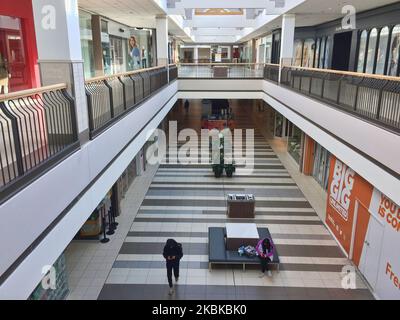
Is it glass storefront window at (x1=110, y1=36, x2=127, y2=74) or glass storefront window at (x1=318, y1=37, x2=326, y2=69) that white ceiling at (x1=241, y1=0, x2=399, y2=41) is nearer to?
glass storefront window at (x1=318, y1=37, x2=326, y2=69)


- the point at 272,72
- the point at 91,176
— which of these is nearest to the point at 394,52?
the point at 272,72

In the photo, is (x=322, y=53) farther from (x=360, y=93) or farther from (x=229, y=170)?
(x=360, y=93)

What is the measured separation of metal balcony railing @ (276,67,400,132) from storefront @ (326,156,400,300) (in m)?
1.86

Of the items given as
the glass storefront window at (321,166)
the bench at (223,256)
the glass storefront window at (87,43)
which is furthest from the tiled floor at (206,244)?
the glass storefront window at (87,43)

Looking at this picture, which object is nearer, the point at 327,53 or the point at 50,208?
the point at 50,208

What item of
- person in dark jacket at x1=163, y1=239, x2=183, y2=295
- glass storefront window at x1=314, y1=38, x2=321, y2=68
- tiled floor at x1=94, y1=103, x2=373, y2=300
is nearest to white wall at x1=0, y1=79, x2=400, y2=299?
person in dark jacket at x1=163, y1=239, x2=183, y2=295

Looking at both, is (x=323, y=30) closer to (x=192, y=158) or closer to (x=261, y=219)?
(x=192, y=158)

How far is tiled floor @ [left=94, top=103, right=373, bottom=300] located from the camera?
8.55 m

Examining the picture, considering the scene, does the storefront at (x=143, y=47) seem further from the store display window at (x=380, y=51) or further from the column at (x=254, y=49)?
the column at (x=254, y=49)

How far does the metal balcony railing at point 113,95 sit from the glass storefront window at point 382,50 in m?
8.37

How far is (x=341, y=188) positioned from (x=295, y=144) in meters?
8.54

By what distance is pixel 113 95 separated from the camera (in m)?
8.12

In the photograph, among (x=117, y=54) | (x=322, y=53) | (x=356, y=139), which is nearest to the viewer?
(x=356, y=139)

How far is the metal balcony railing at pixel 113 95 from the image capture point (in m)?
6.25
